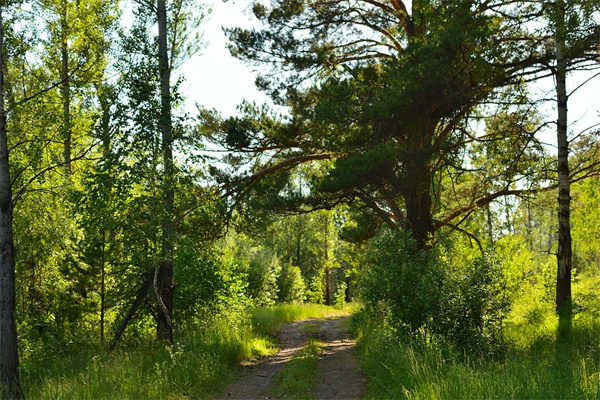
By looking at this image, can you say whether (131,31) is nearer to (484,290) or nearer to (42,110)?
(42,110)

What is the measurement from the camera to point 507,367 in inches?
256

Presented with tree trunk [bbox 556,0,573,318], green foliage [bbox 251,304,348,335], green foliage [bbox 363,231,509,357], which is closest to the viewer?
green foliage [bbox 363,231,509,357]

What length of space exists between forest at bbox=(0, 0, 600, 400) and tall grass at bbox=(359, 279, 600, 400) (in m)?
0.05

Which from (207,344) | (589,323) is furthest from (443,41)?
(207,344)

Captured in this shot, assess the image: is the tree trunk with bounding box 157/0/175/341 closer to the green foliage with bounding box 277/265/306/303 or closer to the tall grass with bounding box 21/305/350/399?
the tall grass with bounding box 21/305/350/399

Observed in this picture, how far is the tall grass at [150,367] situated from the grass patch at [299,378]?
113 centimetres

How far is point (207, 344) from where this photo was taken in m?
10.2

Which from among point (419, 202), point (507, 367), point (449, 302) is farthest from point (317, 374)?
point (419, 202)

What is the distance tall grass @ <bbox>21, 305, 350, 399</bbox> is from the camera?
7562mm

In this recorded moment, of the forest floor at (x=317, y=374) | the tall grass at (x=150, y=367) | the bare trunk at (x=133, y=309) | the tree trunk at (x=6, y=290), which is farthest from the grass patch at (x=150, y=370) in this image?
the tree trunk at (x=6, y=290)

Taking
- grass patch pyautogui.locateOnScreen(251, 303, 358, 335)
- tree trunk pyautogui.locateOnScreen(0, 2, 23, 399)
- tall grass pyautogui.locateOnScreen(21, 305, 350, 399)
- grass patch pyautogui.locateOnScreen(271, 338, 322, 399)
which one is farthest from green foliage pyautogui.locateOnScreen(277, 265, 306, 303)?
tree trunk pyautogui.locateOnScreen(0, 2, 23, 399)

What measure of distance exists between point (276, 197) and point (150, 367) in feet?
19.4

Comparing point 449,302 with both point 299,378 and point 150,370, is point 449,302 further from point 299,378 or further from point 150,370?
point 150,370

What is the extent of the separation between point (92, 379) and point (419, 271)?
6.18 m
